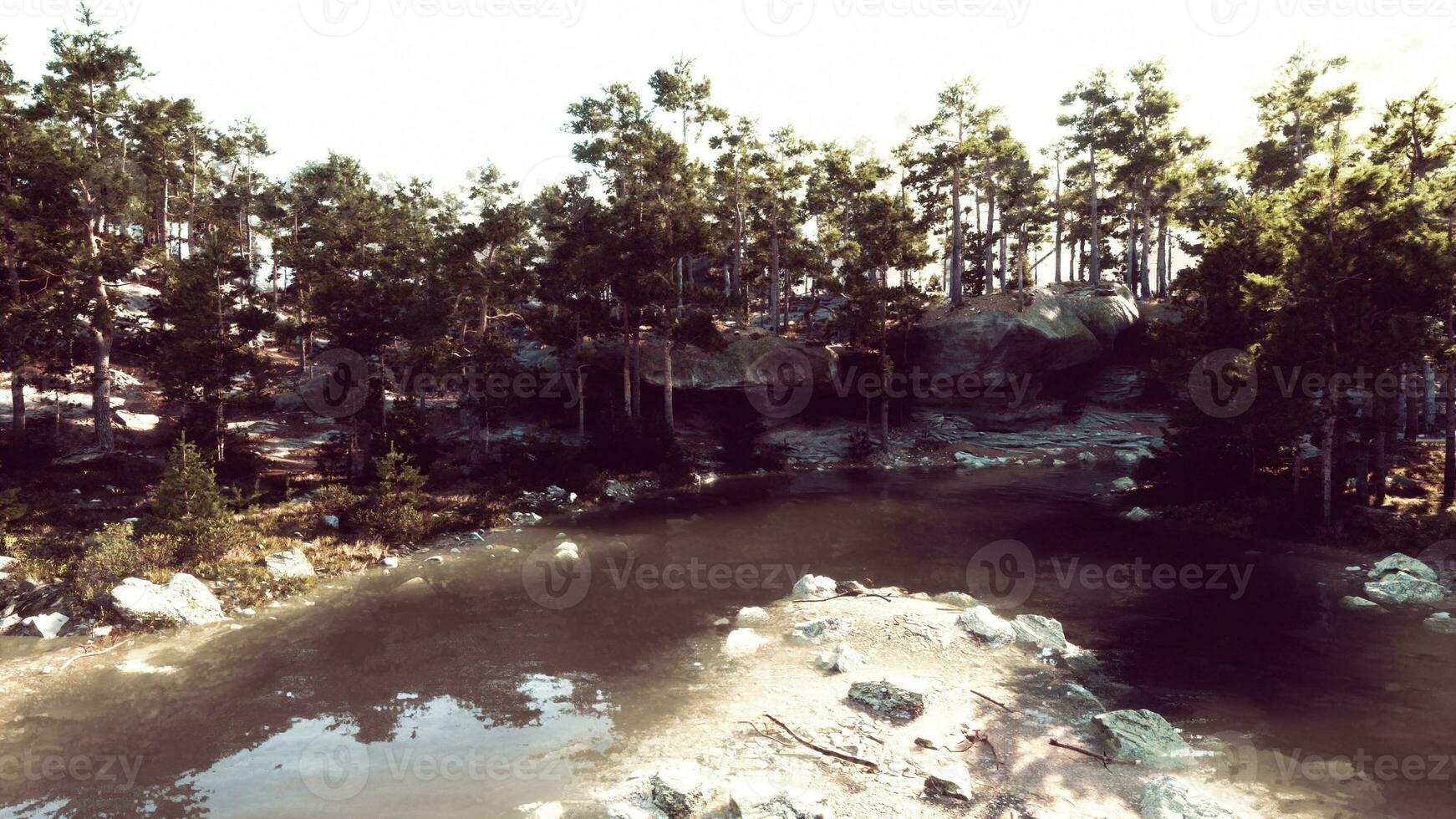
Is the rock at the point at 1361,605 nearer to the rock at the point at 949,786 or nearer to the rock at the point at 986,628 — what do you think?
the rock at the point at 986,628

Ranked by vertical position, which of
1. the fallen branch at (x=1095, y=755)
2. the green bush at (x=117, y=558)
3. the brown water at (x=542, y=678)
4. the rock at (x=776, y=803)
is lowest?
the brown water at (x=542, y=678)

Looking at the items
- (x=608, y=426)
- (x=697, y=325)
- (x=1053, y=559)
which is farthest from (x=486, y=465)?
(x=1053, y=559)

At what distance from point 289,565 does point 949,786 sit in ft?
60.3

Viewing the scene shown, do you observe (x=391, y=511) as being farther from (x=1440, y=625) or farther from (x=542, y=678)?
(x=1440, y=625)

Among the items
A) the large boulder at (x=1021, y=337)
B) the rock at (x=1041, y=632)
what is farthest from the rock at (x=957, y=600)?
the large boulder at (x=1021, y=337)

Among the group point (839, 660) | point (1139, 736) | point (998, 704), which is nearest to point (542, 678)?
point (839, 660)

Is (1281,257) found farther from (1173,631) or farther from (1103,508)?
(1173,631)

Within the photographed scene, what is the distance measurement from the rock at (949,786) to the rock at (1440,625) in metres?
12.9

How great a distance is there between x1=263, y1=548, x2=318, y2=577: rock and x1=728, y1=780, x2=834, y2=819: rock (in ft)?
51.1

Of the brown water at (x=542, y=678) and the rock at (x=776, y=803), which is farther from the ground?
the rock at (x=776, y=803)

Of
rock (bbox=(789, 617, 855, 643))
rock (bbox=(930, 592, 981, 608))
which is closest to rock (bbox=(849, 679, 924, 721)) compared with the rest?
rock (bbox=(789, 617, 855, 643))

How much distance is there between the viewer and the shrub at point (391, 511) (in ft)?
74.0

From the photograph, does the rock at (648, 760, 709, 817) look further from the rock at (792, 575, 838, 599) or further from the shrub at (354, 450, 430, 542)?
the shrub at (354, 450, 430, 542)

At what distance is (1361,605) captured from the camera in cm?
1612
